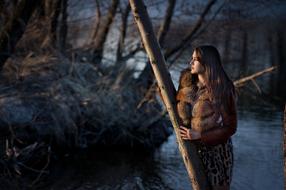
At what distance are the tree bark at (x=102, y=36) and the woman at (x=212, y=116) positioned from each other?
9.57m

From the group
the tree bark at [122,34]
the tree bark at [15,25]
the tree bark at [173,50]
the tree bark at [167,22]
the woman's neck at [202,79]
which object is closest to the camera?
the woman's neck at [202,79]

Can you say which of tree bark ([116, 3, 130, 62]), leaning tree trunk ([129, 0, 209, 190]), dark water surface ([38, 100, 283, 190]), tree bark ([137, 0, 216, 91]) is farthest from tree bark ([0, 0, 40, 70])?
leaning tree trunk ([129, 0, 209, 190])

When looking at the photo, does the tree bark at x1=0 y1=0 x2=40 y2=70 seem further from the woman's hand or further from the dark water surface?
the woman's hand

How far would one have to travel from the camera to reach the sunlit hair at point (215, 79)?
3.55m

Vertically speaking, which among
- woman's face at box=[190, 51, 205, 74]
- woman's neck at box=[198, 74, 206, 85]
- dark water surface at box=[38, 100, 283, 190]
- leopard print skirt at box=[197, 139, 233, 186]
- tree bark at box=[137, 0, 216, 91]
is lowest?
dark water surface at box=[38, 100, 283, 190]

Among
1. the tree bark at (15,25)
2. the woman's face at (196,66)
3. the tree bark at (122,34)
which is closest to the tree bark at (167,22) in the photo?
the tree bark at (122,34)

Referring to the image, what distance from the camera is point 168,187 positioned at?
902 cm

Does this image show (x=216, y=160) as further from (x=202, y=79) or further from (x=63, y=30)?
(x=63, y=30)

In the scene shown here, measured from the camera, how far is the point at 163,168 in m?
10.2

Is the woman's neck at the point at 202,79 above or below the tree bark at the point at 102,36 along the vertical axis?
above

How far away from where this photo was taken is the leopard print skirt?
12.0 feet

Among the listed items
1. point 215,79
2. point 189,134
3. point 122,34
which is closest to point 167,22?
point 122,34

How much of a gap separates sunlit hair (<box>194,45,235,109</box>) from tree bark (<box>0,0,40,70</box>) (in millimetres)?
5621

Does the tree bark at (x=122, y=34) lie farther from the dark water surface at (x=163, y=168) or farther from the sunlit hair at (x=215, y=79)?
the sunlit hair at (x=215, y=79)
